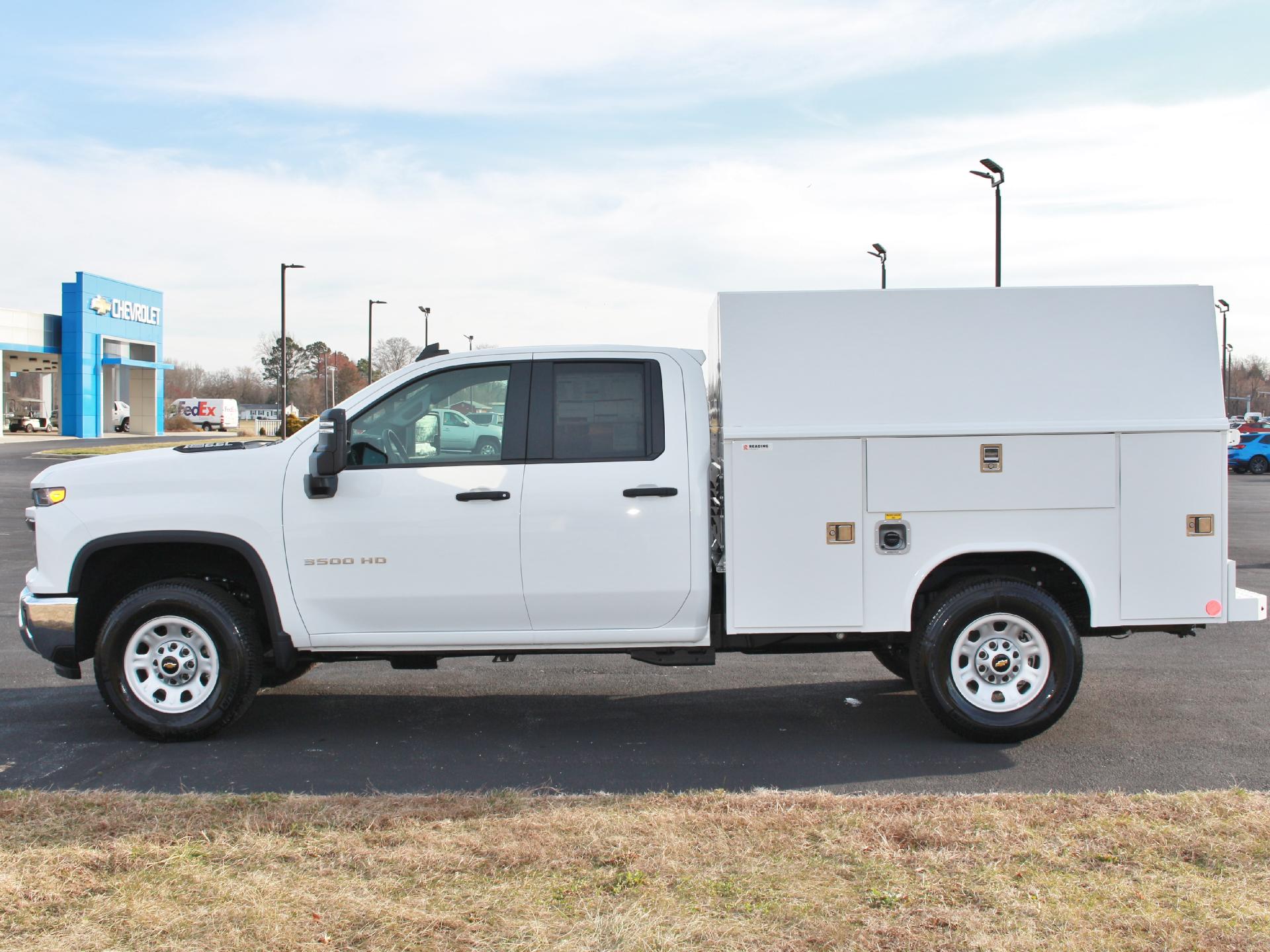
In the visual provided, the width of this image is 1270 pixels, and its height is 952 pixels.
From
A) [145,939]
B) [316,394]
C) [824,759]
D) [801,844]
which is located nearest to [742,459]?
[824,759]

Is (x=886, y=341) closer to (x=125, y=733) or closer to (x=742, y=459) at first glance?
(x=742, y=459)

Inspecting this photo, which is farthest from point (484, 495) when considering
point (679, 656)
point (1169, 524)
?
point (1169, 524)

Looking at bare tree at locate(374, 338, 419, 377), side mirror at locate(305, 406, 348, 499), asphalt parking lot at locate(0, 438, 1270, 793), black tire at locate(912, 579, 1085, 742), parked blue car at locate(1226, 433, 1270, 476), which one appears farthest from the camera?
bare tree at locate(374, 338, 419, 377)

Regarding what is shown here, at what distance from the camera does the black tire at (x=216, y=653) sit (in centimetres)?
591

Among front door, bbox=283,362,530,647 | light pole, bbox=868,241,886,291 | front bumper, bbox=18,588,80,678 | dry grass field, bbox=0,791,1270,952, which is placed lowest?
dry grass field, bbox=0,791,1270,952

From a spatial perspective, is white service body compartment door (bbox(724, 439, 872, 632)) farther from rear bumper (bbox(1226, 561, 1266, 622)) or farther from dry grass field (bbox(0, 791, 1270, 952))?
rear bumper (bbox(1226, 561, 1266, 622))

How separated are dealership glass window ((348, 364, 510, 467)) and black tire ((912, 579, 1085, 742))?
250 cm

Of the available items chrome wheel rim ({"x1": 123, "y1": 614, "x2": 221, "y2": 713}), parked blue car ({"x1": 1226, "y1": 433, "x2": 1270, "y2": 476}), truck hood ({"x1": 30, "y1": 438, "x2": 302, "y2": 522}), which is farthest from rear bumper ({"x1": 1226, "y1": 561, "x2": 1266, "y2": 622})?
parked blue car ({"x1": 1226, "y1": 433, "x2": 1270, "y2": 476})

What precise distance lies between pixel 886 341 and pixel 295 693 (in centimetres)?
437

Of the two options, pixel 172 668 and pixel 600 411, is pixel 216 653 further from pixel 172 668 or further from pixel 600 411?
pixel 600 411

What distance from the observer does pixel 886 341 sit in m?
Answer: 5.79

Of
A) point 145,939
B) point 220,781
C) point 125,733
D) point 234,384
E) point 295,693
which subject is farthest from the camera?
point 234,384

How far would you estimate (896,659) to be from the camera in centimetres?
705

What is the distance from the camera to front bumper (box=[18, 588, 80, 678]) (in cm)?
591
